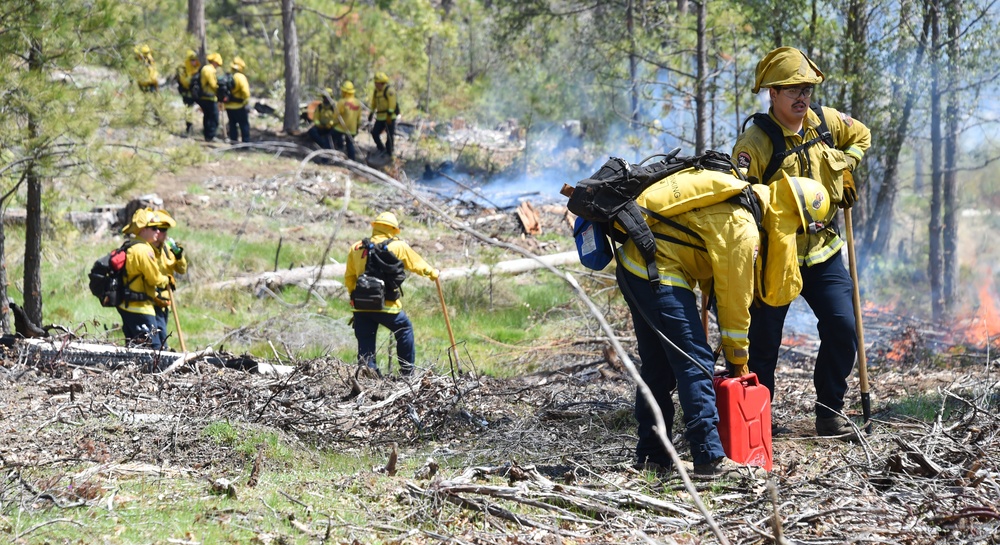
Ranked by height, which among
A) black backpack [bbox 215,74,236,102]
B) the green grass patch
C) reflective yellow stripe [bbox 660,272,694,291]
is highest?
black backpack [bbox 215,74,236,102]

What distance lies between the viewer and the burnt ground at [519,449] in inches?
164

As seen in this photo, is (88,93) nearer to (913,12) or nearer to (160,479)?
(160,479)

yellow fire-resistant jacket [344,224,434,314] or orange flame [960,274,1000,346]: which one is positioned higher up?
yellow fire-resistant jacket [344,224,434,314]

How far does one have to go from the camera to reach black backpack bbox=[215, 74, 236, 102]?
19719 millimetres

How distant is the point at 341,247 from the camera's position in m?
14.1

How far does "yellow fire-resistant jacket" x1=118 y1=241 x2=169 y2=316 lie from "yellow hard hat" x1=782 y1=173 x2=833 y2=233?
5.78 meters

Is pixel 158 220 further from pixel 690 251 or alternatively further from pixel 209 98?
pixel 209 98

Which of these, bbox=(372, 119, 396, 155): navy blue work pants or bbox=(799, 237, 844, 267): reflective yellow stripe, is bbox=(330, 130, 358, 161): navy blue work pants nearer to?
bbox=(372, 119, 396, 155): navy blue work pants

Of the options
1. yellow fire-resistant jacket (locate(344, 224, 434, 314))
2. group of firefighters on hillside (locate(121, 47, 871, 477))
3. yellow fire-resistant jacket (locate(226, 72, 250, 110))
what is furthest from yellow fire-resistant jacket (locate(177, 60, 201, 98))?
group of firefighters on hillside (locate(121, 47, 871, 477))

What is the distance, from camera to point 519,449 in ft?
18.5

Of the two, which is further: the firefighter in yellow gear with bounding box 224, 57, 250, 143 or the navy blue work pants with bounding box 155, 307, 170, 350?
the firefighter in yellow gear with bounding box 224, 57, 250, 143

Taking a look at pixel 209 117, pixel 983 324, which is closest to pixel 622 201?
pixel 983 324

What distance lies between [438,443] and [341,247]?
27.3 feet

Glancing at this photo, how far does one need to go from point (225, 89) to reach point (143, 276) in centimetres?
1195
